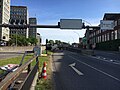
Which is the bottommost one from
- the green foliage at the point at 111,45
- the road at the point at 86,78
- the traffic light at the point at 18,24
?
the road at the point at 86,78

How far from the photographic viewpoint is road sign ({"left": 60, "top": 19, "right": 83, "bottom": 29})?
49156 mm

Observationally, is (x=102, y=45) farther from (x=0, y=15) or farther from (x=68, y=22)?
(x=0, y=15)

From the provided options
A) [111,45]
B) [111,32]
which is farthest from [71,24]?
[111,32]

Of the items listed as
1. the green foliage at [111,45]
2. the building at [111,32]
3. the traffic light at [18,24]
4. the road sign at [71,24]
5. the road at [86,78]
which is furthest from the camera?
the building at [111,32]

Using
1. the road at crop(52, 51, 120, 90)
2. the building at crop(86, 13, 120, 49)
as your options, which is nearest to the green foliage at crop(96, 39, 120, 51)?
the building at crop(86, 13, 120, 49)

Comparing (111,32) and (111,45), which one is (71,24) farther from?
(111,32)

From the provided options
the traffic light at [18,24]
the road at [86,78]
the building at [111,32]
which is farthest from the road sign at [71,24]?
the road at [86,78]

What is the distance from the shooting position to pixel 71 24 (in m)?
49.1

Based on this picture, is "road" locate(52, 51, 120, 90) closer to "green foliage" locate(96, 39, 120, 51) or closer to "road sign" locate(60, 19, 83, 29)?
"road sign" locate(60, 19, 83, 29)

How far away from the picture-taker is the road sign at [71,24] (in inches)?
1935

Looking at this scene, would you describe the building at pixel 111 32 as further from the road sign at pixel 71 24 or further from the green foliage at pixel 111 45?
the road sign at pixel 71 24

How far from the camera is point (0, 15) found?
130 m

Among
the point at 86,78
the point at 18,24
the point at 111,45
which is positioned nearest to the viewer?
the point at 86,78

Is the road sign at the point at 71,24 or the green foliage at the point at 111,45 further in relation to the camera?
the green foliage at the point at 111,45
